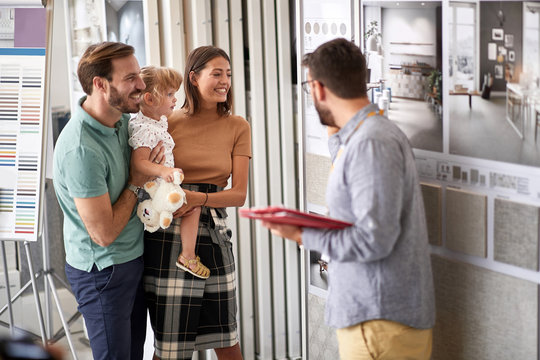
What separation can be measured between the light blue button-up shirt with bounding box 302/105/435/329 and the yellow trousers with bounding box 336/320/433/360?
3cm

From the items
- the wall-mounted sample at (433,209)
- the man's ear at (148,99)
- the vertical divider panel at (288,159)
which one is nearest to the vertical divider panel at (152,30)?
the vertical divider panel at (288,159)

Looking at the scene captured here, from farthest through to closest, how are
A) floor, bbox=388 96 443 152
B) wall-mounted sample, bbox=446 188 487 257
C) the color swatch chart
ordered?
the color swatch chart < floor, bbox=388 96 443 152 < wall-mounted sample, bbox=446 188 487 257

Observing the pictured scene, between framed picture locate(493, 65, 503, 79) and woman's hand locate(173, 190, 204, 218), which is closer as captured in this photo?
framed picture locate(493, 65, 503, 79)

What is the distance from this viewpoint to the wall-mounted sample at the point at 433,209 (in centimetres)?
223

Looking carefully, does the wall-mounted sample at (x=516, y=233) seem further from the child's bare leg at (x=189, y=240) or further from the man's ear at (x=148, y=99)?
the man's ear at (x=148, y=99)

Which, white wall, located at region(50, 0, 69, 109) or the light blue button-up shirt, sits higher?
white wall, located at region(50, 0, 69, 109)

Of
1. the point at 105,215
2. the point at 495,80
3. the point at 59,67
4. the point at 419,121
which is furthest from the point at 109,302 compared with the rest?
the point at 59,67

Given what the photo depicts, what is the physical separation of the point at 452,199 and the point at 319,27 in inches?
36.8

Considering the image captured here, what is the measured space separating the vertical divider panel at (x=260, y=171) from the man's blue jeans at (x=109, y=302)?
4.33ft

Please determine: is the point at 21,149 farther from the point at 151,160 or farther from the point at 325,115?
the point at 325,115

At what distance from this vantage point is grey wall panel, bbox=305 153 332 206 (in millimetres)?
2760

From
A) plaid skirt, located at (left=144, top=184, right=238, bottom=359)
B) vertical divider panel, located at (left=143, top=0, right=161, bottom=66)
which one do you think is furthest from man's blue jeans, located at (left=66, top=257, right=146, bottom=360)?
vertical divider panel, located at (left=143, top=0, right=161, bottom=66)

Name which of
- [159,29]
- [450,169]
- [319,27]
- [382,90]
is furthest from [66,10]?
[450,169]

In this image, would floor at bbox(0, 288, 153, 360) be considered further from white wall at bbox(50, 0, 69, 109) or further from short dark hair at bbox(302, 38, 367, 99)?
short dark hair at bbox(302, 38, 367, 99)
